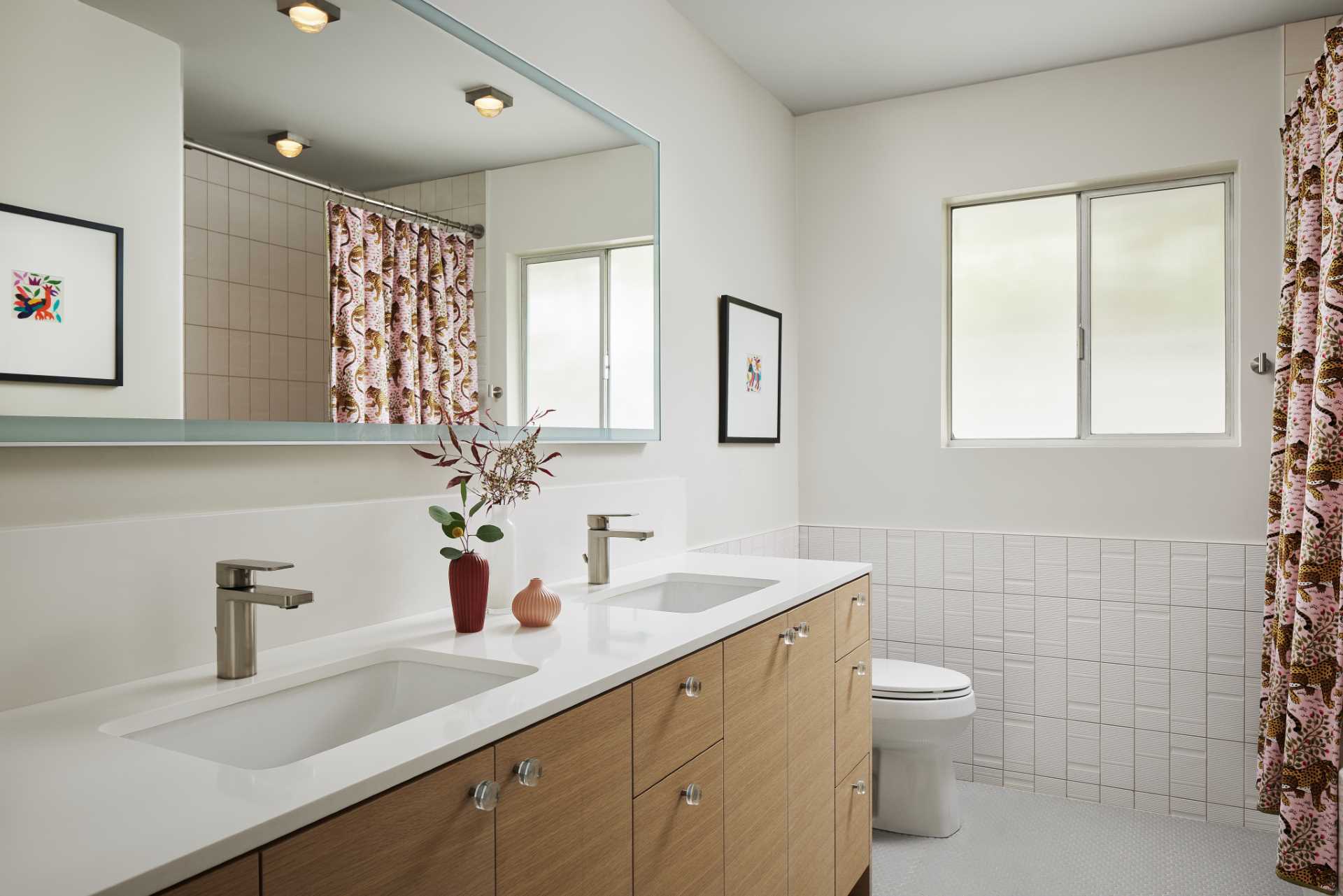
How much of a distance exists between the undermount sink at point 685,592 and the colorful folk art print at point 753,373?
103cm

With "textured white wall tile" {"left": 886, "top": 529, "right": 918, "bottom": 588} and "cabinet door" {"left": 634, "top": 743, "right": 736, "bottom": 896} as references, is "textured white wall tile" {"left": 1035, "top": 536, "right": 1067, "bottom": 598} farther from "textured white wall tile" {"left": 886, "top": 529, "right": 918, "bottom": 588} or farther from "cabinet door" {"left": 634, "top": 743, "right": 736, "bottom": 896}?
"cabinet door" {"left": 634, "top": 743, "right": 736, "bottom": 896}

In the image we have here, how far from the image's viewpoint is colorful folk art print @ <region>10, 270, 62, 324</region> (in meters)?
1.04

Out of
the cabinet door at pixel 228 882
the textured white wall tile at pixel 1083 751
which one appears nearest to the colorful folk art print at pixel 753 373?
the textured white wall tile at pixel 1083 751

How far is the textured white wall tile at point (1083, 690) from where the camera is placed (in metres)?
2.98

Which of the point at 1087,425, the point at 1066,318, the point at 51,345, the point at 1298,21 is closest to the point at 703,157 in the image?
the point at 1066,318

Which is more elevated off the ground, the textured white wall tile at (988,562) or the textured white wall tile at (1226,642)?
the textured white wall tile at (988,562)

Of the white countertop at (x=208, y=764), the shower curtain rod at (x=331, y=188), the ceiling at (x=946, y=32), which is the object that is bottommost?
the white countertop at (x=208, y=764)

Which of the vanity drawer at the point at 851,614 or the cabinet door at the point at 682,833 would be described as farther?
the vanity drawer at the point at 851,614

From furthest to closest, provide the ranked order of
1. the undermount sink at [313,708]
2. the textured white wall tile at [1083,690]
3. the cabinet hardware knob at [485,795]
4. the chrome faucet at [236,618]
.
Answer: the textured white wall tile at [1083,690]
the chrome faucet at [236,618]
the undermount sink at [313,708]
the cabinet hardware knob at [485,795]

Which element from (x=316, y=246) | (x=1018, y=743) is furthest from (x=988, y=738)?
(x=316, y=246)

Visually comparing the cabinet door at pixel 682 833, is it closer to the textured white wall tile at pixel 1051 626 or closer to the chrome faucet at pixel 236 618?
the chrome faucet at pixel 236 618

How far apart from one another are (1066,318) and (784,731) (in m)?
2.05

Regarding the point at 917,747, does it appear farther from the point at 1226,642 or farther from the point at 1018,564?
the point at 1226,642

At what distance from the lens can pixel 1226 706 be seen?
2799mm
